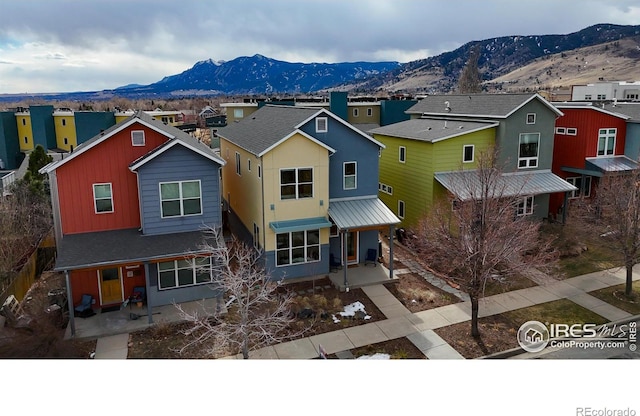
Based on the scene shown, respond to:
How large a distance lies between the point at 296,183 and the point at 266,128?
3.73 meters

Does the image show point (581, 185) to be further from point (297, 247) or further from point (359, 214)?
point (297, 247)

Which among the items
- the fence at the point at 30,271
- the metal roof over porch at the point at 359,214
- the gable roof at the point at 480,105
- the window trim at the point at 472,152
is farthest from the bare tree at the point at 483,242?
the fence at the point at 30,271

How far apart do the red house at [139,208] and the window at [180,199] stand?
3cm

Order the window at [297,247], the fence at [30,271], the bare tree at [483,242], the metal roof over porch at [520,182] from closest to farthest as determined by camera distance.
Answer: the bare tree at [483,242] → the fence at [30,271] → the window at [297,247] → the metal roof over porch at [520,182]

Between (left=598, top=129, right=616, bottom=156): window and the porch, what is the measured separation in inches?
865

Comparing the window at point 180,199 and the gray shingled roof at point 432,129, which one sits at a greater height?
the gray shingled roof at point 432,129

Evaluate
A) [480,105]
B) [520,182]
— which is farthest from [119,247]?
[480,105]

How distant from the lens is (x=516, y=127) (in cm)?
2205

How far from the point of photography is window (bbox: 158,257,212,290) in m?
15.5

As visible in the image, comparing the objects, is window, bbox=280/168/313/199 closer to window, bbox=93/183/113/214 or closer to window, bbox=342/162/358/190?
window, bbox=342/162/358/190

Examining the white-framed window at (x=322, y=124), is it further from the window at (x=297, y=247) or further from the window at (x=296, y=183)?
the window at (x=297, y=247)

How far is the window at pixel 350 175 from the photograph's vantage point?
61.5ft

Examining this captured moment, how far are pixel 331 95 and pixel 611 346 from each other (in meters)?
33.3

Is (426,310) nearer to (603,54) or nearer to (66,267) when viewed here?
(66,267)
